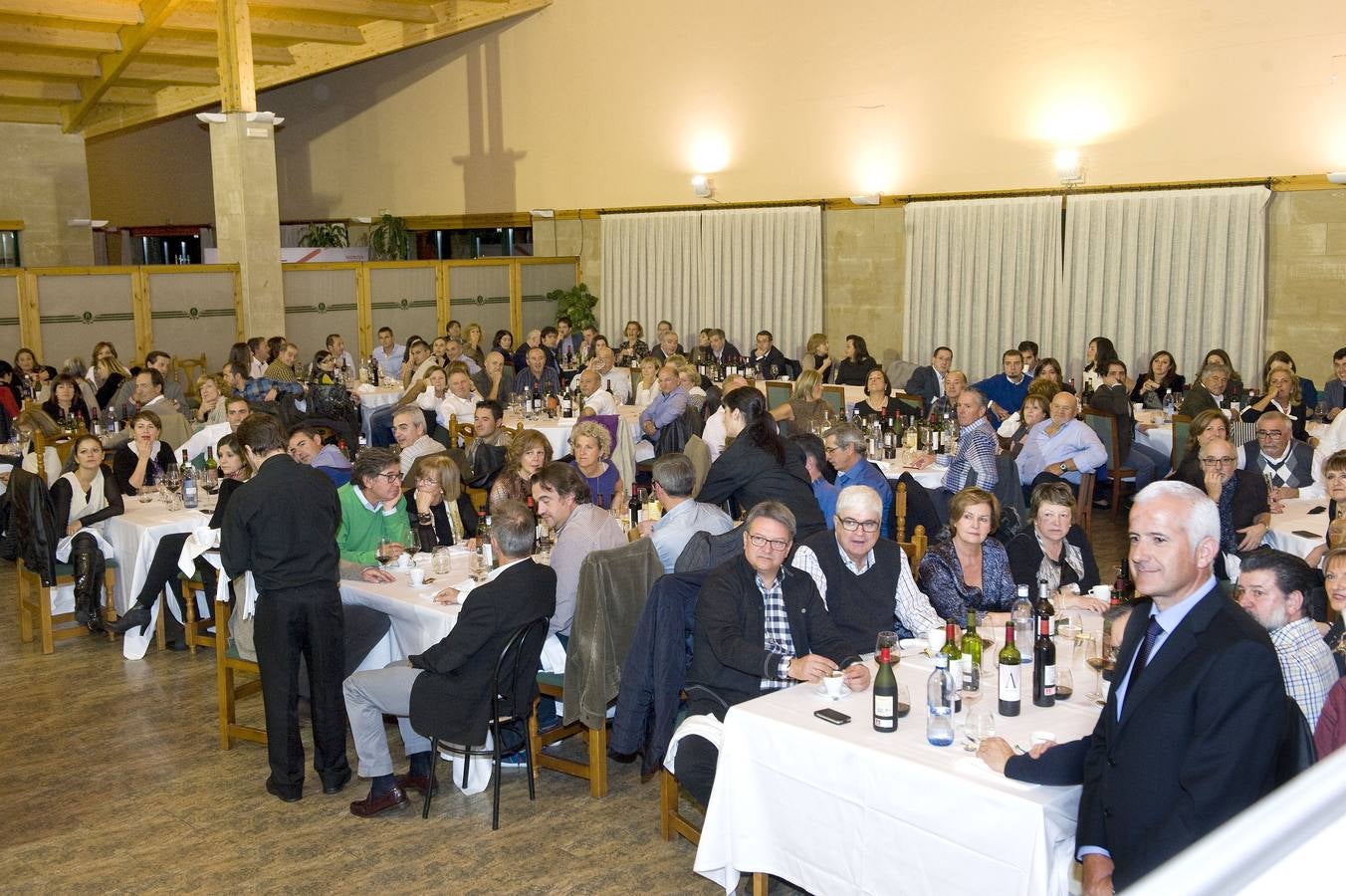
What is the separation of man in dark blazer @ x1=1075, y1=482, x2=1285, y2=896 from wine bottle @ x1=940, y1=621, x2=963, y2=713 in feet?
3.32

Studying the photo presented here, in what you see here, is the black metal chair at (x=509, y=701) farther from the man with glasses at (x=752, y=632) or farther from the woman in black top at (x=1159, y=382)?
the woman in black top at (x=1159, y=382)

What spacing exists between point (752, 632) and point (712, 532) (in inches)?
41.5

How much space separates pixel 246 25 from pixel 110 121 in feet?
20.2

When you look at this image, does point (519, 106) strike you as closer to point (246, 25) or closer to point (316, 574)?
point (246, 25)

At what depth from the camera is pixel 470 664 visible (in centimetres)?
465

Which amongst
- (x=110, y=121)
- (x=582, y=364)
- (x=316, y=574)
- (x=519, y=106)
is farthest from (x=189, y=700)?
(x=110, y=121)

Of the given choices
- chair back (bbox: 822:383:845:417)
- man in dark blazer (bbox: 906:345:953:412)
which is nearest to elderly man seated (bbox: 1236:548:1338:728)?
chair back (bbox: 822:383:845:417)

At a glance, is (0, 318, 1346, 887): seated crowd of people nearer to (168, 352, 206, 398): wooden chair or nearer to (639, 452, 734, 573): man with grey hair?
(639, 452, 734, 573): man with grey hair

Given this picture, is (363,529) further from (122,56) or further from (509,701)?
(122,56)

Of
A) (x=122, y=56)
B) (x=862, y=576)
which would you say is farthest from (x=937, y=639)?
(x=122, y=56)

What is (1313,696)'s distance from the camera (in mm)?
3570

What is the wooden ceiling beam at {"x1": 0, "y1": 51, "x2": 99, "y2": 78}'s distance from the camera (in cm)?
1670

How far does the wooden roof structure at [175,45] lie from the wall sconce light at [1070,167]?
7.86 m

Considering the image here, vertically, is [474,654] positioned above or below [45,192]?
below
